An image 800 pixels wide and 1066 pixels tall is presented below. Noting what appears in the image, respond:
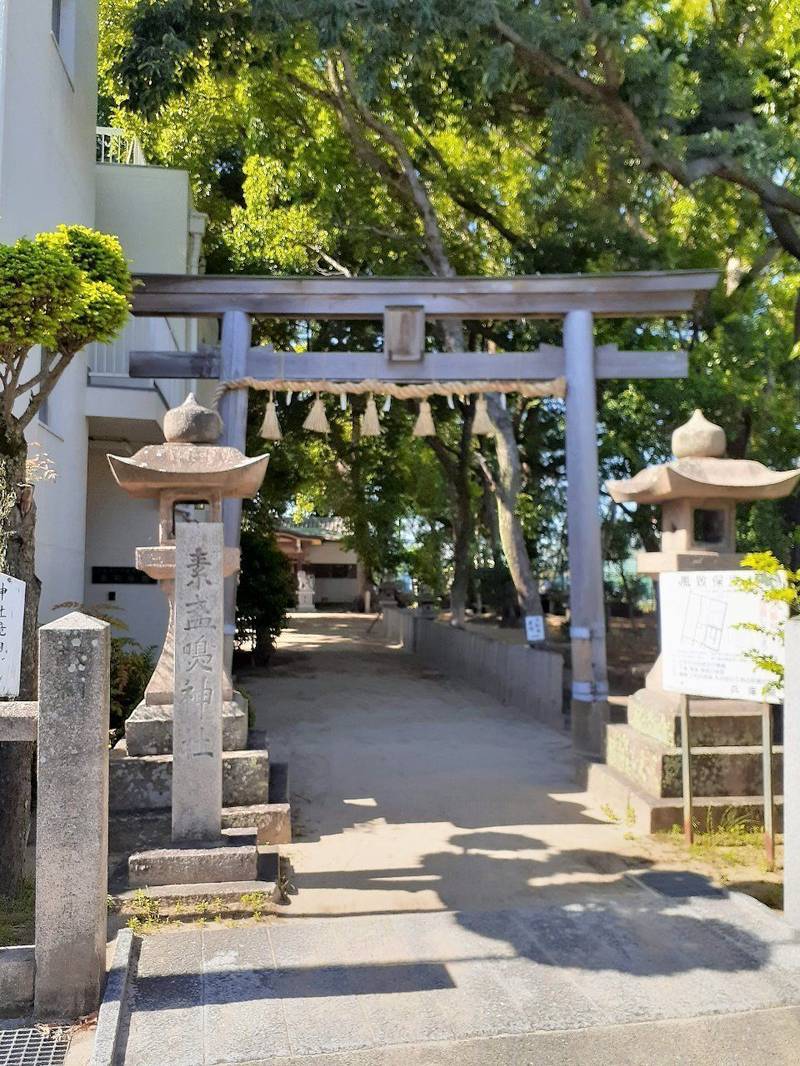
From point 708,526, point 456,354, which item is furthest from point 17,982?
point 456,354

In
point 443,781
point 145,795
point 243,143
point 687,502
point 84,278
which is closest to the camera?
point 84,278

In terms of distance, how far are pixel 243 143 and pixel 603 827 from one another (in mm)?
15220

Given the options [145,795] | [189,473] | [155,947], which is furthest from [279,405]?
[155,947]

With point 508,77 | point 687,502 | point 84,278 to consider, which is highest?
point 508,77

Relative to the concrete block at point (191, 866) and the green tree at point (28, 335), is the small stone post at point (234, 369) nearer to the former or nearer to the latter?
the green tree at point (28, 335)

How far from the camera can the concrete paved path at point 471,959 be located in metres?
3.53

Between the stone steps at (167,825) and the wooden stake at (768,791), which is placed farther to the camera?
the wooden stake at (768,791)

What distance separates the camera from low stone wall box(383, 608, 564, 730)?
11.4 metres

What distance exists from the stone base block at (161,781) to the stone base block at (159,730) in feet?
0.28

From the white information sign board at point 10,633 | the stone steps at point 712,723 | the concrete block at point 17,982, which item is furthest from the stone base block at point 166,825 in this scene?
the stone steps at point 712,723

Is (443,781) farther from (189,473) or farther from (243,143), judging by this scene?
(243,143)

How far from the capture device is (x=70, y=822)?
3.72 m

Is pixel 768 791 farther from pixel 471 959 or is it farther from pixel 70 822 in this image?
pixel 70 822

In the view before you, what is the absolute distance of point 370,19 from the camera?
956 cm
